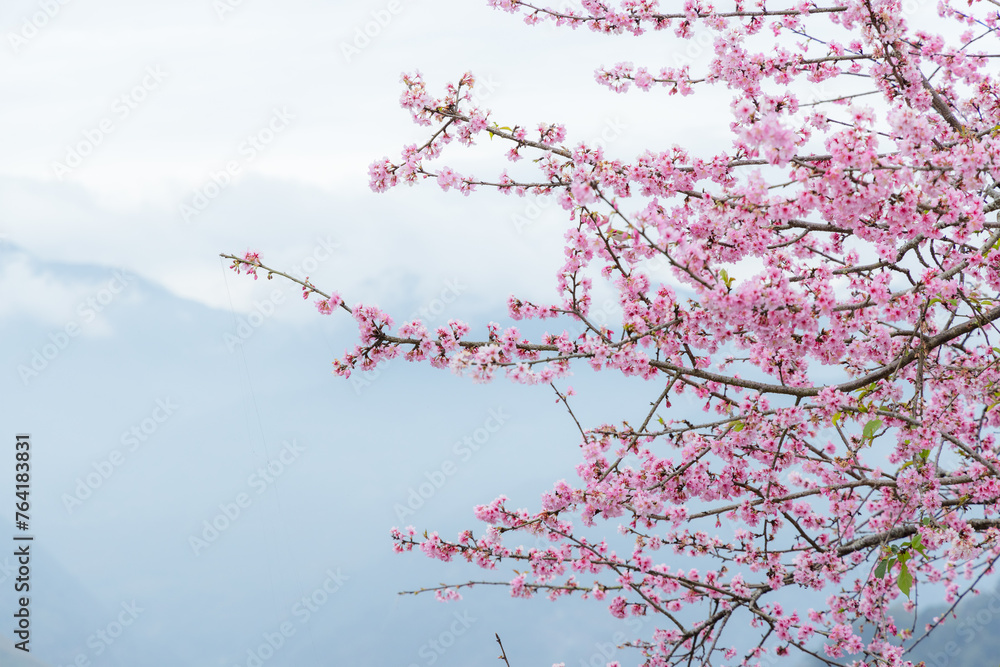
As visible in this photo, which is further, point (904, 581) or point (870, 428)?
point (870, 428)

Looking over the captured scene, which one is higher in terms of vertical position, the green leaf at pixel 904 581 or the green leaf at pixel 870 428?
the green leaf at pixel 870 428

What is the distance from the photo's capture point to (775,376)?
524cm

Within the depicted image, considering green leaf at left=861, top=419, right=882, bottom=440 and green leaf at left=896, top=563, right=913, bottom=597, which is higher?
green leaf at left=861, top=419, right=882, bottom=440

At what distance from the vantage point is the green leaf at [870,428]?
450 cm

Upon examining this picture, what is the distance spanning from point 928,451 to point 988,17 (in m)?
3.60

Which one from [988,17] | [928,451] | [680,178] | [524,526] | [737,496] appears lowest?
[524,526]

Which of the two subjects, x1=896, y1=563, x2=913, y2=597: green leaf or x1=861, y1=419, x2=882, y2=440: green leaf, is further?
x1=861, y1=419, x2=882, y2=440: green leaf

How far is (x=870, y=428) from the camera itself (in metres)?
4.59

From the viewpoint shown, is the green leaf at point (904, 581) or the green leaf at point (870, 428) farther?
the green leaf at point (870, 428)

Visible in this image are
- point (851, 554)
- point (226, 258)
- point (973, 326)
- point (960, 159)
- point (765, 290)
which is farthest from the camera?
point (851, 554)

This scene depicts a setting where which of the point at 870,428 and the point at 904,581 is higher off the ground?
the point at 870,428

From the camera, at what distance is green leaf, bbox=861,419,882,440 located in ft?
14.8

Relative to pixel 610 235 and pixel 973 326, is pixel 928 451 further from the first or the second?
pixel 610 235

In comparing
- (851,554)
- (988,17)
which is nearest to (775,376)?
(851,554)
